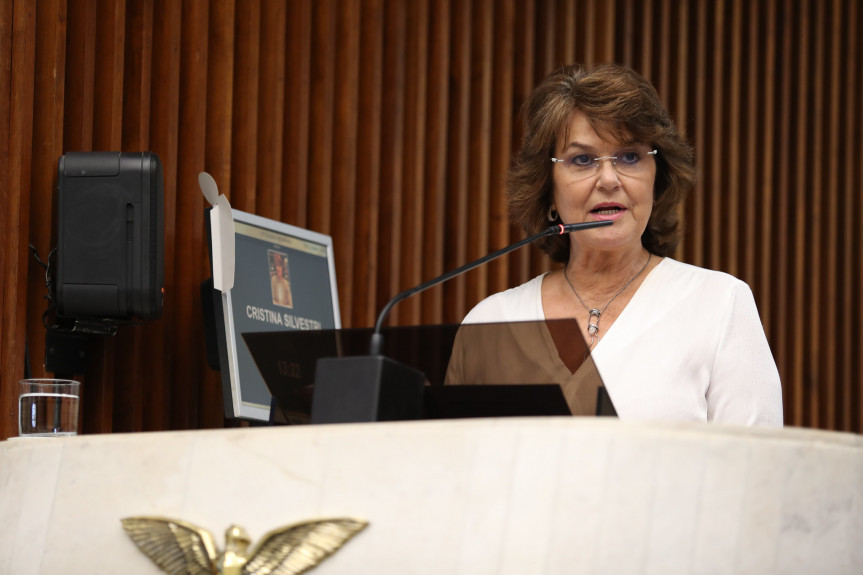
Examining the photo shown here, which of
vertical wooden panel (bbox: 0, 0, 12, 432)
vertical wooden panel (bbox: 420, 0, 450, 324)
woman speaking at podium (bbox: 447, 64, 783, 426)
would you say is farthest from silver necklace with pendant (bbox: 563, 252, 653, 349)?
vertical wooden panel (bbox: 0, 0, 12, 432)

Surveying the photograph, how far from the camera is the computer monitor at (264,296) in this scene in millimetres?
2920

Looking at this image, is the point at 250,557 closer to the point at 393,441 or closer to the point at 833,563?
the point at 393,441

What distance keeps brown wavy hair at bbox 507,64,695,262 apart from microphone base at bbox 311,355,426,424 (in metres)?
1.20

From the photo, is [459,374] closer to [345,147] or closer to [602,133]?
[602,133]

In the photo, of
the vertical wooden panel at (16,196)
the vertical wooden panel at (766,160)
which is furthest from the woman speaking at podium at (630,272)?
the vertical wooden panel at (766,160)

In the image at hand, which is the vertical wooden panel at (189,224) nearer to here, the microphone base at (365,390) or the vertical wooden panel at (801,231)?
the microphone base at (365,390)

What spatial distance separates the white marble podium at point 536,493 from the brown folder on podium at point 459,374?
0.11 m

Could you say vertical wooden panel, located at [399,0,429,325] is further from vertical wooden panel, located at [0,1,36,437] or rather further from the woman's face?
vertical wooden panel, located at [0,1,36,437]

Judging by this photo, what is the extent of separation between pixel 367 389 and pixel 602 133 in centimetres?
128

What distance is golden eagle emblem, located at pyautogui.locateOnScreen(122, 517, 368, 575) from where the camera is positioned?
4.87 ft

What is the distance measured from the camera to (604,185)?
2.65 meters

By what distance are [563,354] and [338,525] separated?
0.39m

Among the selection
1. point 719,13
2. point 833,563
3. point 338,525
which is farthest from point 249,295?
point 719,13

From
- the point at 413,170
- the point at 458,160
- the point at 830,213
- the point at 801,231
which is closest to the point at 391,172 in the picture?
the point at 413,170
